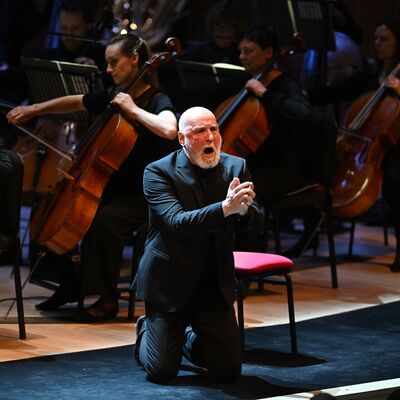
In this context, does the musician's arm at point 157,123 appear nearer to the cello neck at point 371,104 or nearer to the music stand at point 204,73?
the music stand at point 204,73

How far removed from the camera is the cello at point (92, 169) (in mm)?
5000

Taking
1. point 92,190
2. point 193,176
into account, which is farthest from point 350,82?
point 193,176

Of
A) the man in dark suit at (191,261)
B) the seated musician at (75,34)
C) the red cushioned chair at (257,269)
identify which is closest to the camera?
the man in dark suit at (191,261)

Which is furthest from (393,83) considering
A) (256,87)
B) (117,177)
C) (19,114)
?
(19,114)

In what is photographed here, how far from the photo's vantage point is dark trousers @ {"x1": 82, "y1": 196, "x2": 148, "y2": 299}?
518 cm

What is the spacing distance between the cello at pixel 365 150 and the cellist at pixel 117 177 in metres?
1.44

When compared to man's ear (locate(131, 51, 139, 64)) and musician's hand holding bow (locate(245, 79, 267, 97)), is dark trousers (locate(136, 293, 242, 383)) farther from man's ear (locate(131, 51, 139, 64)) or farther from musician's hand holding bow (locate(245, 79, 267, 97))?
musician's hand holding bow (locate(245, 79, 267, 97))

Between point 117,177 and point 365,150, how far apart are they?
168 centimetres

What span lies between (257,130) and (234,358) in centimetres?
181

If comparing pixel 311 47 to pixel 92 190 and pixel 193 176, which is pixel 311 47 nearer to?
pixel 92 190

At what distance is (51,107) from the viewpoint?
5309 millimetres

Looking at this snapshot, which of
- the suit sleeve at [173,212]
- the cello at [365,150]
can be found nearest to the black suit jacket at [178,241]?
the suit sleeve at [173,212]

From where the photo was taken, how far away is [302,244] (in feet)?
22.6

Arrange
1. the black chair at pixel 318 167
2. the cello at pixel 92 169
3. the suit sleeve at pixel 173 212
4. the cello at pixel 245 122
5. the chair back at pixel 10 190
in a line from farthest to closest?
the black chair at pixel 318 167, the cello at pixel 245 122, the cello at pixel 92 169, the chair back at pixel 10 190, the suit sleeve at pixel 173 212
